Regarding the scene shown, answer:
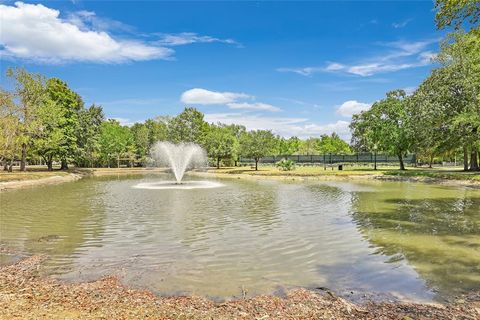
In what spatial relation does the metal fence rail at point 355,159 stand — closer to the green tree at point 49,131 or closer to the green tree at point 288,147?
the green tree at point 288,147

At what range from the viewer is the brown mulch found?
249 inches

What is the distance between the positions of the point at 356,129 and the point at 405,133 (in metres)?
11.5

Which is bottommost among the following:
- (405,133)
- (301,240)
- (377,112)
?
(301,240)

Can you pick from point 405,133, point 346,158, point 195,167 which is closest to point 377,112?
point 405,133

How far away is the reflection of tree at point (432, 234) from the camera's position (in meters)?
9.26

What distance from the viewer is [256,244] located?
12.4 m

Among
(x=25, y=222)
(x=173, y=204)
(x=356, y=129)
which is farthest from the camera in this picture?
(x=356, y=129)

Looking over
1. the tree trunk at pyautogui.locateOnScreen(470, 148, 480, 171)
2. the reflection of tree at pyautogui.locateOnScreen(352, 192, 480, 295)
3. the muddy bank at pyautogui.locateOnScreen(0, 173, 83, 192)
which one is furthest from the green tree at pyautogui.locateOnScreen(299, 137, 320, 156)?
the reflection of tree at pyautogui.locateOnScreen(352, 192, 480, 295)

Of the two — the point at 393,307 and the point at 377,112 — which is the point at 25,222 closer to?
the point at 393,307

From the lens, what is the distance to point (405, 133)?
51812 mm

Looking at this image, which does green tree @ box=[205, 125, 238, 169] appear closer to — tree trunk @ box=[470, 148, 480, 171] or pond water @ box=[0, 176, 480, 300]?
tree trunk @ box=[470, 148, 480, 171]

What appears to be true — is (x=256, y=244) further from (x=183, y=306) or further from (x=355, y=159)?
(x=355, y=159)

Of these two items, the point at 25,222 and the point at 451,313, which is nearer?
the point at 451,313

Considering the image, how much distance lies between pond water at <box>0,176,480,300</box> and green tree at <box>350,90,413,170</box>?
3245 centimetres
